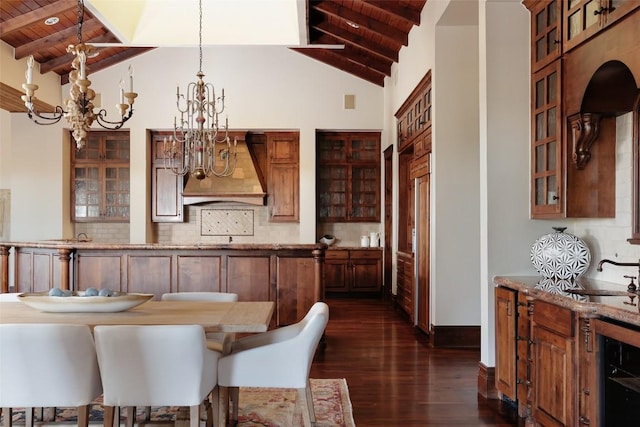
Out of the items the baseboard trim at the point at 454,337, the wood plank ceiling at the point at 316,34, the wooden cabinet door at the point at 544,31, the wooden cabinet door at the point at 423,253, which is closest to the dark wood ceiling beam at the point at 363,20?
the wood plank ceiling at the point at 316,34

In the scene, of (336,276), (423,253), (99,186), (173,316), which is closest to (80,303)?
(173,316)

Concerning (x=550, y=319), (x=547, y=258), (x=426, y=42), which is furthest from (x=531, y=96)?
(x=426, y=42)

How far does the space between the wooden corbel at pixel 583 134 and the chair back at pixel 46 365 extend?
2767mm

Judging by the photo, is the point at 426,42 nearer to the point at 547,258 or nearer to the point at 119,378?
the point at 547,258

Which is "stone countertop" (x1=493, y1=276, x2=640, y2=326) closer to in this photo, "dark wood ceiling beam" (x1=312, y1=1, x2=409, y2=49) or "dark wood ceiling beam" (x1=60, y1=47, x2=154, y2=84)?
"dark wood ceiling beam" (x1=312, y1=1, x2=409, y2=49)

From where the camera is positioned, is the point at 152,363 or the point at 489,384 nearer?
the point at 152,363

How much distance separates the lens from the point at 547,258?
121 inches

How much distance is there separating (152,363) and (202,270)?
3129 millimetres

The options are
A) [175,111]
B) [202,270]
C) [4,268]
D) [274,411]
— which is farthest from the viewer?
[175,111]

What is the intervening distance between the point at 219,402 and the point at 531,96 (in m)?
2.76

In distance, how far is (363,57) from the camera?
8.06m

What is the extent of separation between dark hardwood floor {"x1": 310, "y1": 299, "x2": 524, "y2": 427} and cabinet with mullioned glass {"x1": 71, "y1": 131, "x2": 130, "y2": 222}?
475 cm

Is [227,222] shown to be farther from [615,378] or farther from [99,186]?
[615,378]

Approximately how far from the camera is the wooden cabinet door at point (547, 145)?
3.04 meters
